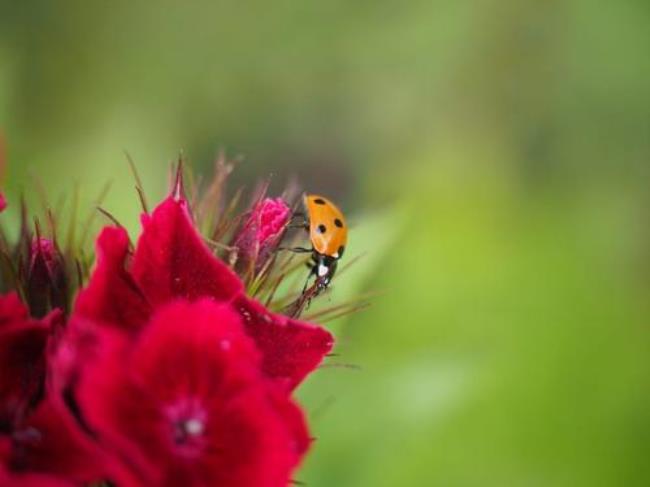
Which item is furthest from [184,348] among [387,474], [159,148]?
[159,148]

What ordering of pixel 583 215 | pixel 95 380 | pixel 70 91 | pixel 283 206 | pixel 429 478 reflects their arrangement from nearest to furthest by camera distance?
pixel 95 380, pixel 283 206, pixel 429 478, pixel 583 215, pixel 70 91

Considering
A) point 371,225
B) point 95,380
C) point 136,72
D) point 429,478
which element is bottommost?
point 429,478

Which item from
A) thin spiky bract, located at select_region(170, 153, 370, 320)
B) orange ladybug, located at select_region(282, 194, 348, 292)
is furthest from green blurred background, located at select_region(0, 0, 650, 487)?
orange ladybug, located at select_region(282, 194, 348, 292)

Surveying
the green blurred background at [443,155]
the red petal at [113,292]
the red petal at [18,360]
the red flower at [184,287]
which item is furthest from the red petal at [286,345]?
the green blurred background at [443,155]

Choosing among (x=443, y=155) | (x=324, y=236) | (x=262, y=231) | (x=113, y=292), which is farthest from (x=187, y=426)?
(x=443, y=155)

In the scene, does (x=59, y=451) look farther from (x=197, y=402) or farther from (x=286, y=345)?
(x=286, y=345)

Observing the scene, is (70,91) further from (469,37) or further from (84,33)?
(469,37)

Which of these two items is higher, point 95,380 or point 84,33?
point 95,380
